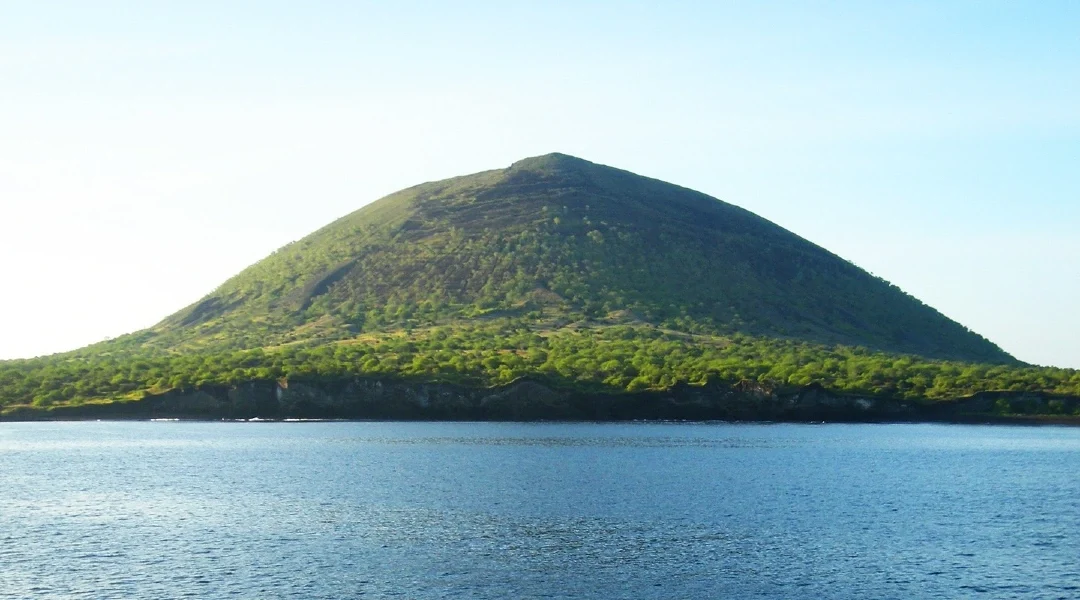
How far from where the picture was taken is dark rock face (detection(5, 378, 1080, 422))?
586 feet

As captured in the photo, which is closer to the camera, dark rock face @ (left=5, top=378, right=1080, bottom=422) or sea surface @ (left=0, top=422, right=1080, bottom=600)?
sea surface @ (left=0, top=422, right=1080, bottom=600)

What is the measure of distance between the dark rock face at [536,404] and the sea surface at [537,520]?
123 feet

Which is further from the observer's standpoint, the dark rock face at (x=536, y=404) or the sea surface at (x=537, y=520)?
the dark rock face at (x=536, y=404)

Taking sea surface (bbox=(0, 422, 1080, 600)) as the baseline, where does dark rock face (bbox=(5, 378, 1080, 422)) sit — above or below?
above

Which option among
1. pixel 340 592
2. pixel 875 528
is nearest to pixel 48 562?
pixel 340 592

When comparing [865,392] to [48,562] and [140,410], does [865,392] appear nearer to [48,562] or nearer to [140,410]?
[140,410]

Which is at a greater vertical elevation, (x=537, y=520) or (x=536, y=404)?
(x=536, y=404)

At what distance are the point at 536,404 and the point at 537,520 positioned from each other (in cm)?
10451

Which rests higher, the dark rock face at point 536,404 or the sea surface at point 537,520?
the dark rock face at point 536,404

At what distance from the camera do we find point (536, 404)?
18062cm

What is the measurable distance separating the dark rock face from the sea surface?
37341mm

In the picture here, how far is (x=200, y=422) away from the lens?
194 m

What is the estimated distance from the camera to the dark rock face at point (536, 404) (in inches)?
7037

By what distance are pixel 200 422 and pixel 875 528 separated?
139 meters
